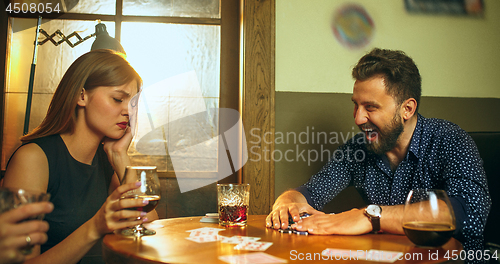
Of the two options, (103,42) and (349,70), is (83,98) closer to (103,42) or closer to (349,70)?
(103,42)

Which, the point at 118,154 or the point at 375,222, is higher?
the point at 118,154

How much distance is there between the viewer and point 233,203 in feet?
3.89

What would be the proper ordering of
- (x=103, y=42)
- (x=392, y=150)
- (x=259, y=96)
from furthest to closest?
(x=259, y=96) < (x=103, y=42) < (x=392, y=150)

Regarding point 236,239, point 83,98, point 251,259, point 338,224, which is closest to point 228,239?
point 236,239

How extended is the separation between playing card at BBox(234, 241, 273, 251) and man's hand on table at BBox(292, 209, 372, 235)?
8.1 inches

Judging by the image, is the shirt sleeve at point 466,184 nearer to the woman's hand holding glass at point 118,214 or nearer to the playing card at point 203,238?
the playing card at point 203,238

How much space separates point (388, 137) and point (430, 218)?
2.61 feet

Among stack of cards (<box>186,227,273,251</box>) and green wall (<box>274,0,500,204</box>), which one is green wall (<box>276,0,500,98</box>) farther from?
stack of cards (<box>186,227,273,251</box>)

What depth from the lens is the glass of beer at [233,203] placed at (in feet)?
3.84

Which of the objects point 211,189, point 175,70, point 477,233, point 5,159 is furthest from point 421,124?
point 5,159

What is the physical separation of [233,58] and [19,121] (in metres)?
1.53

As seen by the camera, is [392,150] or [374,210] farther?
[392,150]

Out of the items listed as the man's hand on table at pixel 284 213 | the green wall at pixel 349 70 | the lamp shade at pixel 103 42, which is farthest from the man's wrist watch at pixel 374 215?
the lamp shade at pixel 103 42

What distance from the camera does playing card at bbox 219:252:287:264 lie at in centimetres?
75
